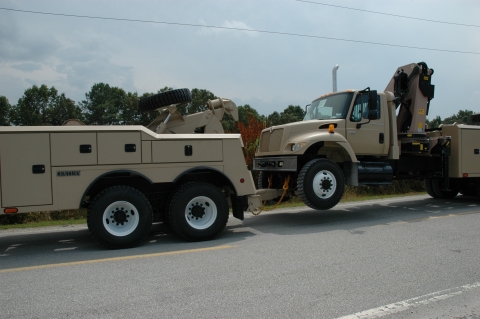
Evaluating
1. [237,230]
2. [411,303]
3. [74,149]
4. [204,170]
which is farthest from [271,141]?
[411,303]

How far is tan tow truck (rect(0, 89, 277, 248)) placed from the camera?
6.08 metres

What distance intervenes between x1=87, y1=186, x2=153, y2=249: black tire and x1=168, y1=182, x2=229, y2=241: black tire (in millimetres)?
488

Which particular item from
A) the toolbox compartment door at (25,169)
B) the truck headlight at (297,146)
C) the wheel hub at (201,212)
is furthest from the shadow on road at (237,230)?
the truck headlight at (297,146)

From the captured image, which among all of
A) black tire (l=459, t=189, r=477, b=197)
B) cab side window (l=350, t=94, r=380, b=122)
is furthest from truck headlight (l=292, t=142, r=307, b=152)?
black tire (l=459, t=189, r=477, b=197)

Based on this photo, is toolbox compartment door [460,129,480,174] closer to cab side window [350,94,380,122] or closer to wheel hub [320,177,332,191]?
cab side window [350,94,380,122]

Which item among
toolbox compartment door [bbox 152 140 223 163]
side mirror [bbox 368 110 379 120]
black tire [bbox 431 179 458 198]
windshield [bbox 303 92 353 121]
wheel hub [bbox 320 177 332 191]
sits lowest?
black tire [bbox 431 179 458 198]

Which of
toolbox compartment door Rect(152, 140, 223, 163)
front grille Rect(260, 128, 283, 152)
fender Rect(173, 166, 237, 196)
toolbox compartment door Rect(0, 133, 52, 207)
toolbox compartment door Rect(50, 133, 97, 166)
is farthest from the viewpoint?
front grille Rect(260, 128, 283, 152)

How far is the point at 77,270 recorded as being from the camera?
210 inches

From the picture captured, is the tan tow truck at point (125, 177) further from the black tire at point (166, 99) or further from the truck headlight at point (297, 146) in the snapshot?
the truck headlight at point (297, 146)

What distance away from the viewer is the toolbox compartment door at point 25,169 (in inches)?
236

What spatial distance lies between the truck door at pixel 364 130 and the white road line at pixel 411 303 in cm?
503

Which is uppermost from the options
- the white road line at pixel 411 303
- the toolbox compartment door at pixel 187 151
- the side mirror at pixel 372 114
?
the side mirror at pixel 372 114

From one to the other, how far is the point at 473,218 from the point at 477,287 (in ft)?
17.1

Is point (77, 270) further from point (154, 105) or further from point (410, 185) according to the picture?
point (410, 185)
